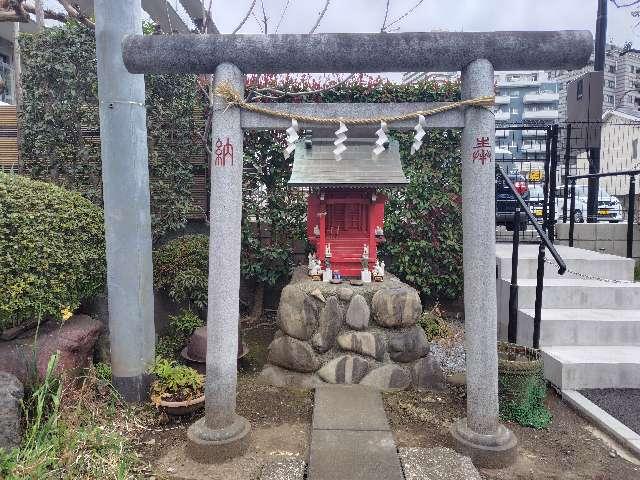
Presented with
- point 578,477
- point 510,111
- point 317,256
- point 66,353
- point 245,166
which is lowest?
point 578,477

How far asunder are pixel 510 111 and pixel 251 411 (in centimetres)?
7114

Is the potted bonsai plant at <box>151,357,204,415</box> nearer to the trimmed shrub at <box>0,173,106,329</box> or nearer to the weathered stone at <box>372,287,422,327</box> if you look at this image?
the trimmed shrub at <box>0,173,106,329</box>

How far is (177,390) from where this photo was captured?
390 centimetres

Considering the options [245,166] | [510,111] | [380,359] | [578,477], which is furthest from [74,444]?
[510,111]

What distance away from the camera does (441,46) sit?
322 centimetres

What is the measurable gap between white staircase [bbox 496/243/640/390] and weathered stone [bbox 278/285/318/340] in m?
2.43

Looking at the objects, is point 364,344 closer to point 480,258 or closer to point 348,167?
point 480,258

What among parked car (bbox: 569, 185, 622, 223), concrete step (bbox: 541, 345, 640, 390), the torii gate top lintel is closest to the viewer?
the torii gate top lintel

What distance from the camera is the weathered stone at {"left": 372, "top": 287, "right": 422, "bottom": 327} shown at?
4.55 meters

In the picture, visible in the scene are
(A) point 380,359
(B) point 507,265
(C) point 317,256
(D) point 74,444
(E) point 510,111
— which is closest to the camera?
(D) point 74,444

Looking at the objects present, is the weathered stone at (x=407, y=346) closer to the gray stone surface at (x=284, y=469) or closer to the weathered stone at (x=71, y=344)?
the gray stone surface at (x=284, y=469)

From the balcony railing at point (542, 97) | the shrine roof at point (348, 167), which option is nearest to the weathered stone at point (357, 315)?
the shrine roof at point (348, 167)

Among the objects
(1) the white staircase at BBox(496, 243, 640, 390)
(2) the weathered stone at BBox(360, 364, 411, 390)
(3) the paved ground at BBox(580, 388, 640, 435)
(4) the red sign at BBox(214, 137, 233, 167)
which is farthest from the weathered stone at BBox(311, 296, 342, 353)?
(3) the paved ground at BBox(580, 388, 640, 435)

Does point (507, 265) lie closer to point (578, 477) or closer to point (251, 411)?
point (578, 477)
